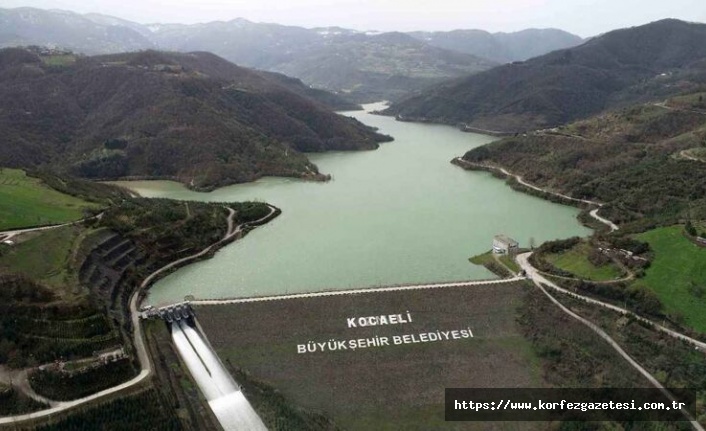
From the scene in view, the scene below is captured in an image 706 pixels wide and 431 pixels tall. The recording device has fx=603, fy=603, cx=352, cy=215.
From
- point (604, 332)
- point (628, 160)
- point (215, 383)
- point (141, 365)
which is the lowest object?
point (215, 383)

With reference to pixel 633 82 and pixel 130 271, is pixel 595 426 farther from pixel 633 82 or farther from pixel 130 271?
pixel 633 82

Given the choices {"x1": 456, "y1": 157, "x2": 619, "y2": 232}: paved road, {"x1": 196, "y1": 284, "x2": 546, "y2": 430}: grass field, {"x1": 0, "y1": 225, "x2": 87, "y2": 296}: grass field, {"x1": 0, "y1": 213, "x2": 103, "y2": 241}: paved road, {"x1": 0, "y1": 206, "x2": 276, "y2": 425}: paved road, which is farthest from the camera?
{"x1": 456, "y1": 157, "x2": 619, "y2": 232}: paved road

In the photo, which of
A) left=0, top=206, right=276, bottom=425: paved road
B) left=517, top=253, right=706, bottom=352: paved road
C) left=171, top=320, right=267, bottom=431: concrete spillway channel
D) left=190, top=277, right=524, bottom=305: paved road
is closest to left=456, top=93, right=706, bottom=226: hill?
left=517, top=253, right=706, bottom=352: paved road

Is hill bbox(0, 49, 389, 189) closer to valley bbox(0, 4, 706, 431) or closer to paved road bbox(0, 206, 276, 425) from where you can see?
valley bbox(0, 4, 706, 431)

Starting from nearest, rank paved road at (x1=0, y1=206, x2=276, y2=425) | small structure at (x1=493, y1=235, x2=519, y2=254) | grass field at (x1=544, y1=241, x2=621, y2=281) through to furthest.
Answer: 1. paved road at (x1=0, y1=206, x2=276, y2=425)
2. grass field at (x1=544, y1=241, x2=621, y2=281)
3. small structure at (x1=493, y1=235, x2=519, y2=254)

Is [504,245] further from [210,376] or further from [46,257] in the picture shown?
[46,257]

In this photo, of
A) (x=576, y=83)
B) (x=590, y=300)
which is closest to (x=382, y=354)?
(x=590, y=300)
